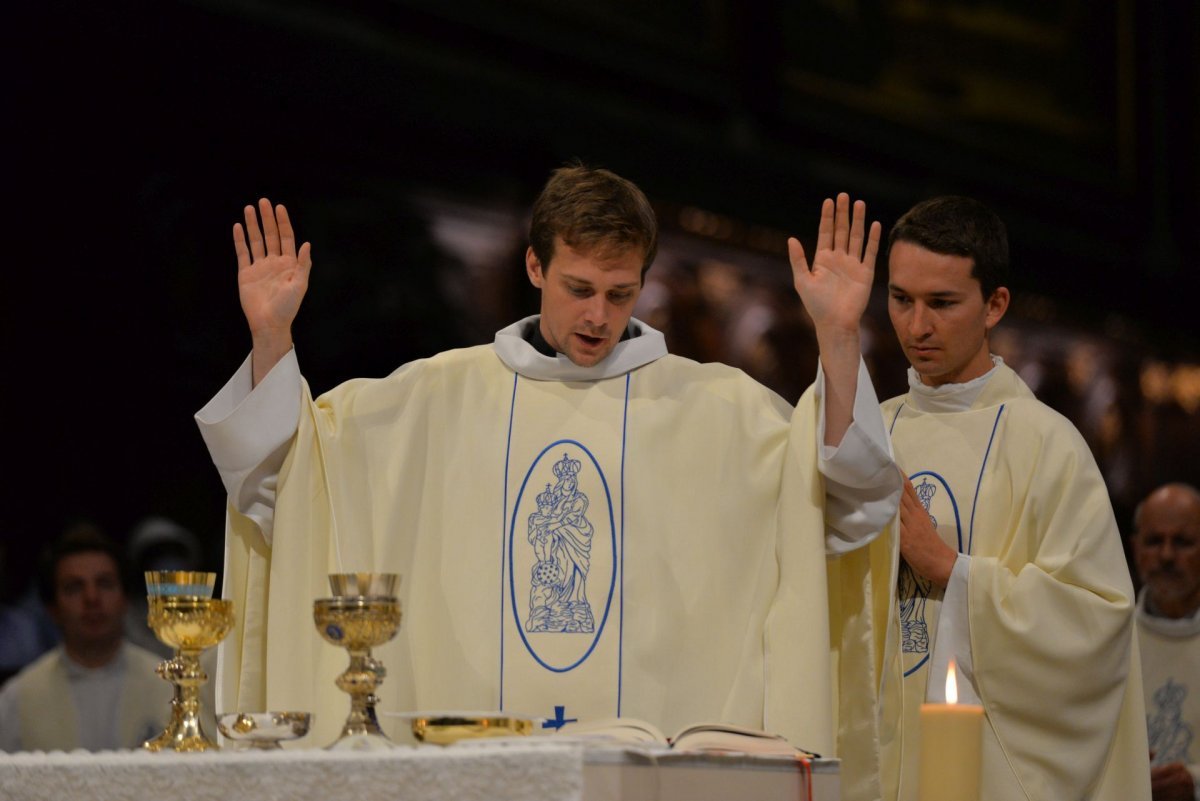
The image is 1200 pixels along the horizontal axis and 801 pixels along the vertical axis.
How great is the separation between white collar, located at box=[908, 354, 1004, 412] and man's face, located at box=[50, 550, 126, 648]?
3.76m

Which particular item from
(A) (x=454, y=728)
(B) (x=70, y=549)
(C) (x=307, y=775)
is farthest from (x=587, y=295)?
(B) (x=70, y=549)

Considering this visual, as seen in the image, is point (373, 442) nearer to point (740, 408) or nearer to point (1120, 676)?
point (740, 408)

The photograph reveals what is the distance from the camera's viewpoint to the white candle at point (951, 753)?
2.38 meters

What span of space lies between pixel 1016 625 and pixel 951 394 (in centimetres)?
67

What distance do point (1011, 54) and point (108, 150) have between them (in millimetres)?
6470

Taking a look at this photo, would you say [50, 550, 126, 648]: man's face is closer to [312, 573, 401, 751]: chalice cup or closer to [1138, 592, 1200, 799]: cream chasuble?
[1138, 592, 1200, 799]: cream chasuble

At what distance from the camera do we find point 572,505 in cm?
415

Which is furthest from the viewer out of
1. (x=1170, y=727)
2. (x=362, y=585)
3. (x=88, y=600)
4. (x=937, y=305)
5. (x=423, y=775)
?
(x=88, y=600)

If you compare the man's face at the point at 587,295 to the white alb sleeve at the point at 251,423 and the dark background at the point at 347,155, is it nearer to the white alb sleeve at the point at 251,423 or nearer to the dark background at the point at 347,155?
the white alb sleeve at the point at 251,423

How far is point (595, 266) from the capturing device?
159 inches

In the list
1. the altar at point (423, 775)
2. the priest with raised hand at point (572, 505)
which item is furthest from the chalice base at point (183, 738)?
the priest with raised hand at point (572, 505)

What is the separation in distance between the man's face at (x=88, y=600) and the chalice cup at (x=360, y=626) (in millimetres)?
4426

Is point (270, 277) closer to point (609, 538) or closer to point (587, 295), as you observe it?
point (587, 295)

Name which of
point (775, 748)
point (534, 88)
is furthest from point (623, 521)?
point (534, 88)
